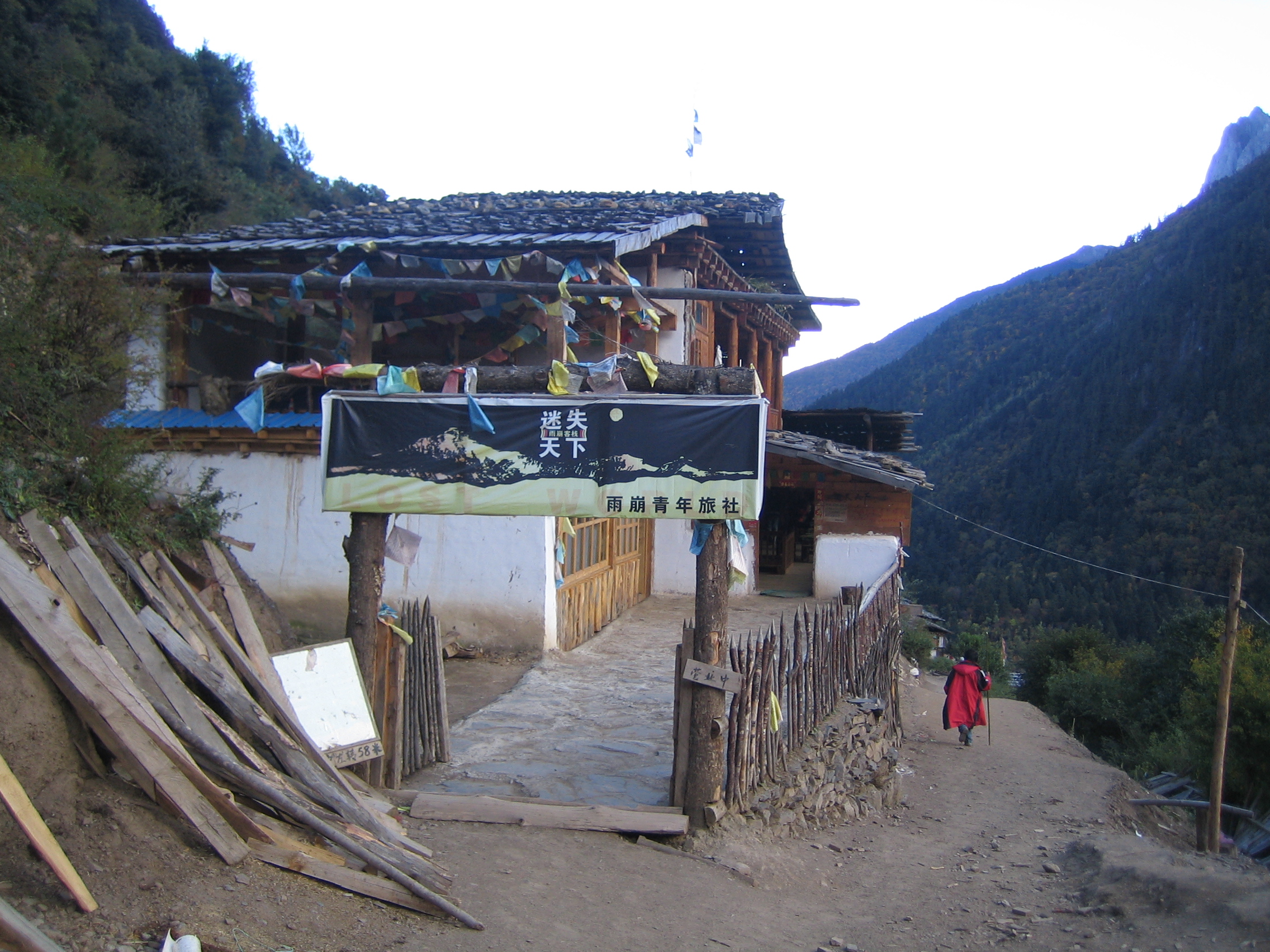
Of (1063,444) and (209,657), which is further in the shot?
(1063,444)

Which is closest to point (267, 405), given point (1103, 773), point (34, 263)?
point (34, 263)

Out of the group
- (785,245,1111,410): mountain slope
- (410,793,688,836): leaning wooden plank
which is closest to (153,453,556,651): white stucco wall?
(410,793,688,836): leaning wooden plank

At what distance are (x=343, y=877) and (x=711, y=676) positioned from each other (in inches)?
95.4

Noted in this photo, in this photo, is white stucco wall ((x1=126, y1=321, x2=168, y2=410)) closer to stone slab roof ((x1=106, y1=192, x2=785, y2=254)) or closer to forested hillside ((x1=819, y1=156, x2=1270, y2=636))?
stone slab roof ((x1=106, y1=192, x2=785, y2=254))

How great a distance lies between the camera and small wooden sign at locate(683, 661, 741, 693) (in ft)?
17.2

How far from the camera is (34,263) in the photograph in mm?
6719

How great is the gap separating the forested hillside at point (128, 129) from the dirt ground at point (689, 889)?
11277 mm

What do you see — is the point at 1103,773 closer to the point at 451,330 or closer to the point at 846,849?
the point at 846,849

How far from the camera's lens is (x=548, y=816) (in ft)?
17.4

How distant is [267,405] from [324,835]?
7442 mm

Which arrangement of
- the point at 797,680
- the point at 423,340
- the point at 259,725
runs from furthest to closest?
the point at 423,340 < the point at 797,680 < the point at 259,725

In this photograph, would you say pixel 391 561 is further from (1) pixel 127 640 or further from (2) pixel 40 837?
(2) pixel 40 837

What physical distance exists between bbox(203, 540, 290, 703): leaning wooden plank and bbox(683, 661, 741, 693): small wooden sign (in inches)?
95.6

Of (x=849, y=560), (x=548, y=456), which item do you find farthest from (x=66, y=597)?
(x=849, y=560)
